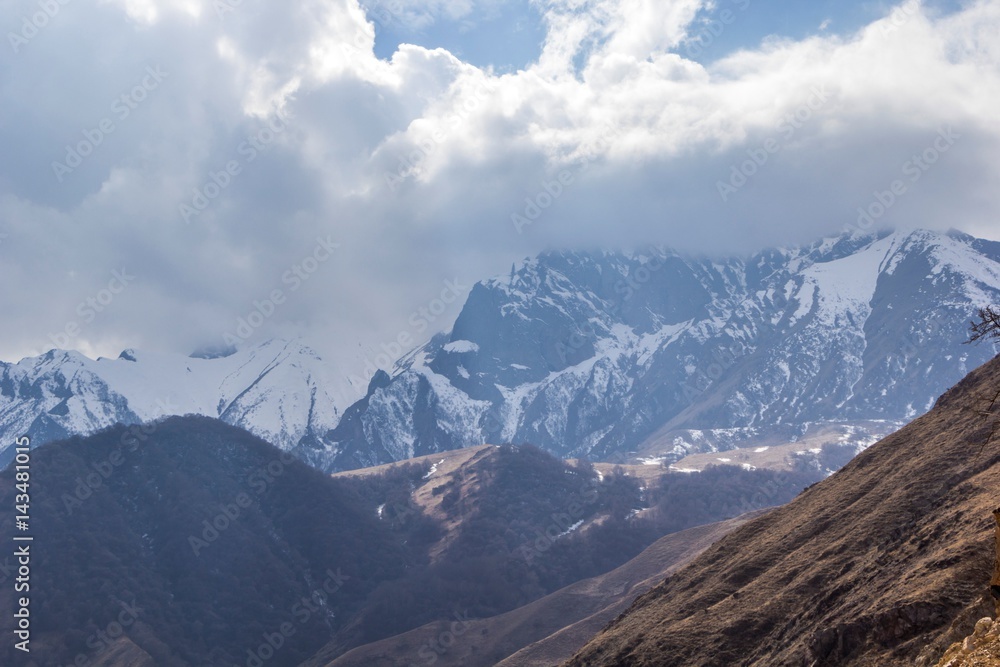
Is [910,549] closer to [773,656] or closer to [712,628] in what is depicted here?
[773,656]

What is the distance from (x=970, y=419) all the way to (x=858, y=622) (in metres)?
41.5

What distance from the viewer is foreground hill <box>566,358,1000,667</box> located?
75.6 m

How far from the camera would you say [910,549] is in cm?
9012

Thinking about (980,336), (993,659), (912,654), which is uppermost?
Result: (980,336)

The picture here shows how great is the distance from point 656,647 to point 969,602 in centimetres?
4099

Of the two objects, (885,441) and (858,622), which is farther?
(885,441)

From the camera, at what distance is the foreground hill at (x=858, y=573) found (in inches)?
2977

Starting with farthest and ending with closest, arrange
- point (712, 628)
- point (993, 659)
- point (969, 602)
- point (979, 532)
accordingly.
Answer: point (712, 628) < point (979, 532) < point (969, 602) < point (993, 659)

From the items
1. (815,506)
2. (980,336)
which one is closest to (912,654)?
(980,336)

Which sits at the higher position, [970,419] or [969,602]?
[970,419]

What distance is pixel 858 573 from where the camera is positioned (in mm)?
93250

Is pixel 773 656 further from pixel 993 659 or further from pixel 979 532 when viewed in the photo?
pixel 993 659

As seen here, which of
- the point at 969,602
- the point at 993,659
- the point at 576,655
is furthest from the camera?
the point at 576,655

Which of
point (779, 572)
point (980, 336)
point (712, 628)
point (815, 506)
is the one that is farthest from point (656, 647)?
point (980, 336)
